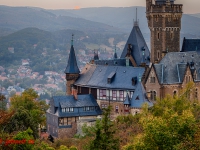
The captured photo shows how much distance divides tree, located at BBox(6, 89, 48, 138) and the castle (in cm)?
253

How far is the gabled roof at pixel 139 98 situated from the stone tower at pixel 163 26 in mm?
9897

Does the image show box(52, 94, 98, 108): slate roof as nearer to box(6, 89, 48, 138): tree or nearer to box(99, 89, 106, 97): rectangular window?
box(99, 89, 106, 97): rectangular window

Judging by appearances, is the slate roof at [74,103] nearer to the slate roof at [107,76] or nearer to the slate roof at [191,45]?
the slate roof at [107,76]

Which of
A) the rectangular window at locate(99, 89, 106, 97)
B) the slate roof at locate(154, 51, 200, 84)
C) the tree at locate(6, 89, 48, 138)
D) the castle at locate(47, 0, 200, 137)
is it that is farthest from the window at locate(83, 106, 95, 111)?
the slate roof at locate(154, 51, 200, 84)

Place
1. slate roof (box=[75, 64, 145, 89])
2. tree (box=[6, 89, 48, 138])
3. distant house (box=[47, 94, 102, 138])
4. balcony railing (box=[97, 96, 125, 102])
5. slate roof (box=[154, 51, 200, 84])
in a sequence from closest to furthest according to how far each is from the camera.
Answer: tree (box=[6, 89, 48, 138]) → slate roof (box=[154, 51, 200, 84]) → distant house (box=[47, 94, 102, 138]) → slate roof (box=[75, 64, 145, 89]) → balcony railing (box=[97, 96, 125, 102])

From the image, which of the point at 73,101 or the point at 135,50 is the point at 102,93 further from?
the point at 135,50

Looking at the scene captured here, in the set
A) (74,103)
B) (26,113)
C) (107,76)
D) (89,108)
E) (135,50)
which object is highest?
(135,50)

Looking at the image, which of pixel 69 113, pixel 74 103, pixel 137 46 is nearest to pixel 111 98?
pixel 74 103

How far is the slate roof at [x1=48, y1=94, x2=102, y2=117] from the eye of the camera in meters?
79.8

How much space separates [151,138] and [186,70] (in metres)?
40.9

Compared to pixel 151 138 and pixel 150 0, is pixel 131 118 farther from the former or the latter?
pixel 151 138

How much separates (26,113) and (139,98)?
Answer: 16625 millimetres

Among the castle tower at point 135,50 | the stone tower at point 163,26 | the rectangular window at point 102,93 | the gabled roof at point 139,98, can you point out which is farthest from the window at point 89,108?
the castle tower at point 135,50

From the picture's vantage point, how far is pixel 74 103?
266 feet
